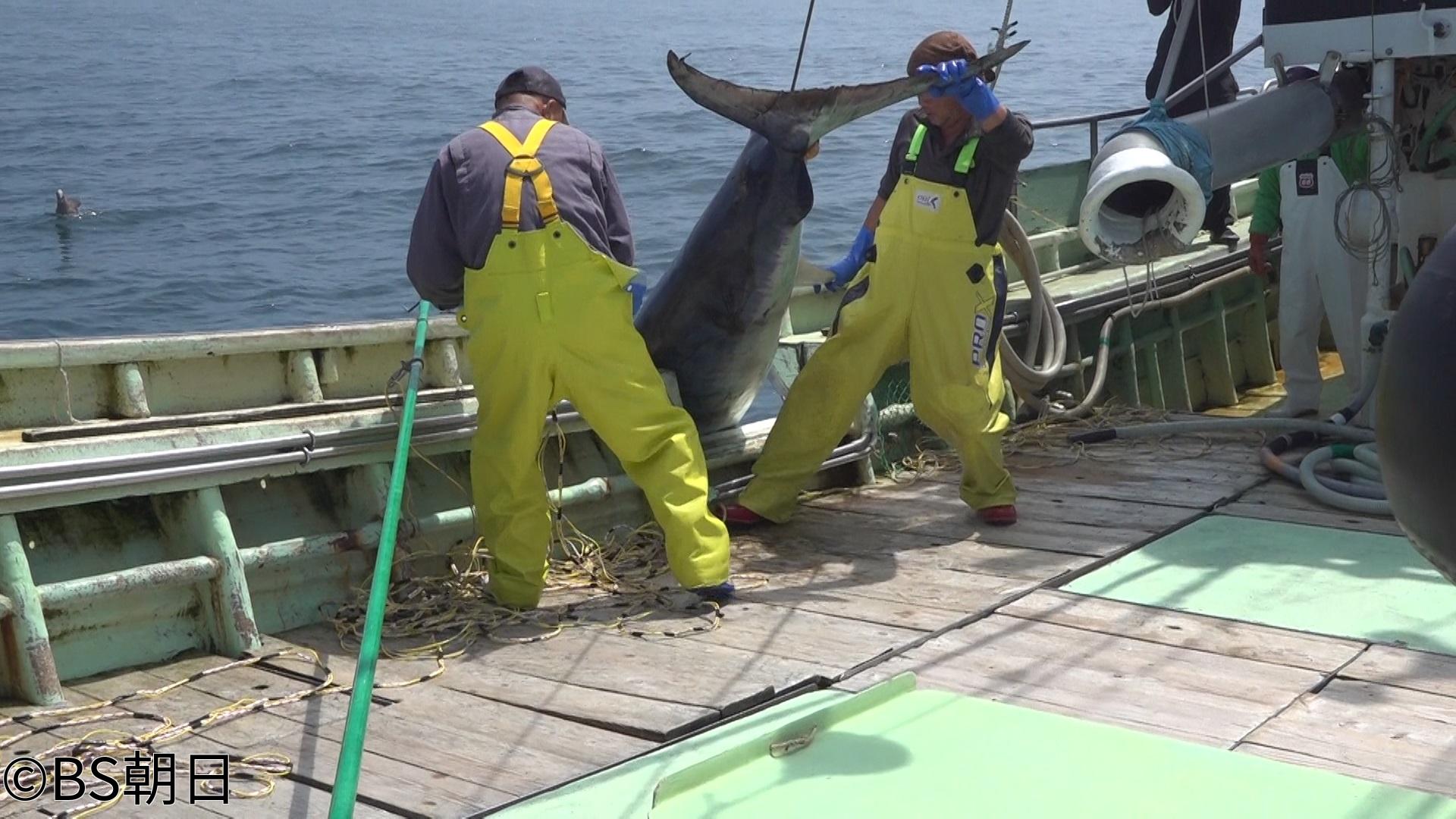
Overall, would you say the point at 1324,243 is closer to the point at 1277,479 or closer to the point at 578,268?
the point at 1277,479

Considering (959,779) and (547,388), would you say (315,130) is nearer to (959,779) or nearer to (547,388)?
(547,388)

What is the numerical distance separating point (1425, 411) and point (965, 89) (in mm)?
3832

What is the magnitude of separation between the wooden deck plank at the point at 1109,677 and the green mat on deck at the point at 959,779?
0.52 ft

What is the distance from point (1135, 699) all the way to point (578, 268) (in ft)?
7.26

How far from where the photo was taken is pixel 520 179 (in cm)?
526

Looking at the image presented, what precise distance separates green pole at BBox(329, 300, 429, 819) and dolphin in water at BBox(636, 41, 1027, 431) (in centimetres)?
126

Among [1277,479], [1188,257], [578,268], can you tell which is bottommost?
[1277,479]

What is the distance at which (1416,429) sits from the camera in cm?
222

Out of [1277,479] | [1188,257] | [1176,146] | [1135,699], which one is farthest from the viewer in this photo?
[1188,257]

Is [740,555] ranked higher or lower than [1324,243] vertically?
lower

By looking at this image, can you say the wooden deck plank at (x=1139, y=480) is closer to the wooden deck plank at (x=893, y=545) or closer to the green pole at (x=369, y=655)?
Answer: the wooden deck plank at (x=893, y=545)

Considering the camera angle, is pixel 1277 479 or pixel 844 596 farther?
pixel 1277 479

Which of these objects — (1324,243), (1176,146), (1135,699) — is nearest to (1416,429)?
(1135,699)

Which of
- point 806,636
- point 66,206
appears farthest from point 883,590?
point 66,206
